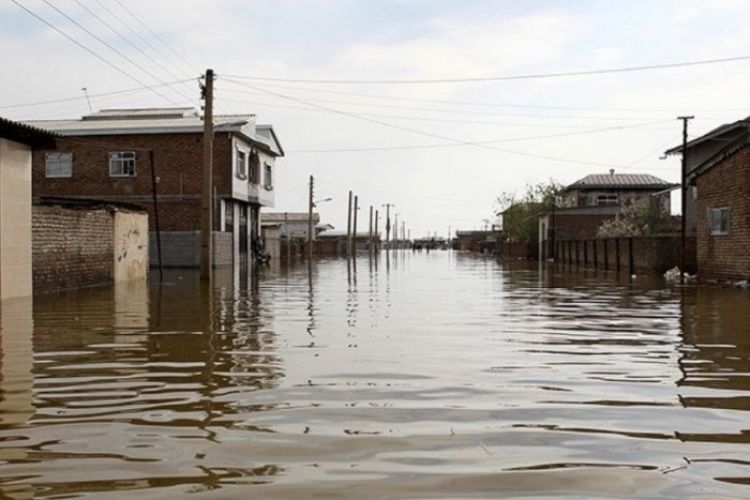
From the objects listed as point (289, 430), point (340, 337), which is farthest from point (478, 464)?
point (340, 337)

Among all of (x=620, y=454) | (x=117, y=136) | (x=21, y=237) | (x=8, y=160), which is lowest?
(x=620, y=454)

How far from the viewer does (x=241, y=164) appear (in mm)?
46156

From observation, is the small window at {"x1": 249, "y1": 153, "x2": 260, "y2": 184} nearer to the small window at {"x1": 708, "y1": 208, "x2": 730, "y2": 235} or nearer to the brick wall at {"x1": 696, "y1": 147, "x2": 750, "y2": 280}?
the brick wall at {"x1": 696, "y1": 147, "x2": 750, "y2": 280}

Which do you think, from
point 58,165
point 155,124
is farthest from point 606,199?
point 58,165

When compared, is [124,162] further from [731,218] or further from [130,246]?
[731,218]

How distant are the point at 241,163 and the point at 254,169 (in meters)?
3.44

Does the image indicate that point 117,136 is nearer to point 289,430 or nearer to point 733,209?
point 733,209

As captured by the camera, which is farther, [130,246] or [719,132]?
[719,132]

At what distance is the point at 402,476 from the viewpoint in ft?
16.4

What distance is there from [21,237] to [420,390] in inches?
592

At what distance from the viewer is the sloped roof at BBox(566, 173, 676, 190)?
233 ft

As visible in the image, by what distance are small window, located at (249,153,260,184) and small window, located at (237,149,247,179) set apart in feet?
6.16

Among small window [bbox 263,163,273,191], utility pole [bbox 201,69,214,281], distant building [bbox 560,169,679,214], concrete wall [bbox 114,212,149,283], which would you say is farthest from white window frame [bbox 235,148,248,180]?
distant building [bbox 560,169,679,214]

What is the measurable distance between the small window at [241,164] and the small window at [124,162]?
5268 mm
